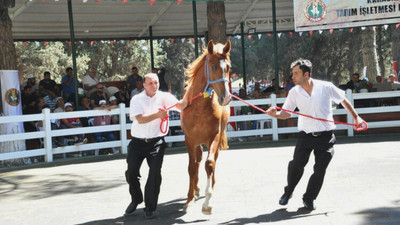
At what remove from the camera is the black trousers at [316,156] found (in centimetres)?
593

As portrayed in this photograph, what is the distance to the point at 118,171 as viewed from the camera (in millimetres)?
9977

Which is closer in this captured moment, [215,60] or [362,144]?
[215,60]

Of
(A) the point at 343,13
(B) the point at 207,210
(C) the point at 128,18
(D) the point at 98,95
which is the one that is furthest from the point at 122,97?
(B) the point at 207,210

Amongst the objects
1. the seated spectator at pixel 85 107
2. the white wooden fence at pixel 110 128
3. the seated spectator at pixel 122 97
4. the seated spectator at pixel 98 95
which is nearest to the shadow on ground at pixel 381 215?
the white wooden fence at pixel 110 128

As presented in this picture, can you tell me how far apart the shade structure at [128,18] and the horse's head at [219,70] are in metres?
9.71

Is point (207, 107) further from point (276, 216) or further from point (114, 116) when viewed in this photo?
point (114, 116)

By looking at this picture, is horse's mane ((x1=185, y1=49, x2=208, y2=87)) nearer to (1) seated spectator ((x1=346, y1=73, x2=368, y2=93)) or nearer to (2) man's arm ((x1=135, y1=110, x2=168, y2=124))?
(2) man's arm ((x1=135, y1=110, x2=168, y2=124))

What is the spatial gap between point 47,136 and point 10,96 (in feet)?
4.30

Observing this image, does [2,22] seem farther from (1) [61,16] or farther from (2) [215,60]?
(2) [215,60]

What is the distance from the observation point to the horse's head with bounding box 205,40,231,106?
19.2 feet

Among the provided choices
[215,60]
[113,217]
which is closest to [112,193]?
[113,217]

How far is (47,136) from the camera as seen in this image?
11.7 meters

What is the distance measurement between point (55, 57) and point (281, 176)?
3019cm

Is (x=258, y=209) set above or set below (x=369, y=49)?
below
